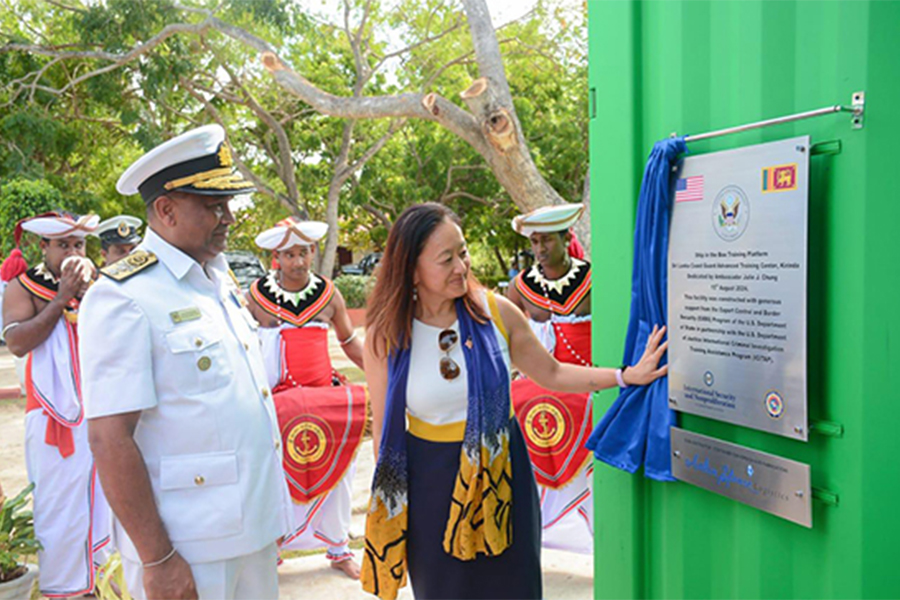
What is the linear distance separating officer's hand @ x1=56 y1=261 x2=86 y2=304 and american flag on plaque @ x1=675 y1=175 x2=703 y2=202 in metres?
3.55

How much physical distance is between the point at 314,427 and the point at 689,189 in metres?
3.34

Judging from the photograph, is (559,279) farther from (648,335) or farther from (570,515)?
(648,335)

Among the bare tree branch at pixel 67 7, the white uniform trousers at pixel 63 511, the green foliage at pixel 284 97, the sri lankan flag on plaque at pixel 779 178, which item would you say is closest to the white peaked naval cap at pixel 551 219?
the sri lankan flag on plaque at pixel 779 178

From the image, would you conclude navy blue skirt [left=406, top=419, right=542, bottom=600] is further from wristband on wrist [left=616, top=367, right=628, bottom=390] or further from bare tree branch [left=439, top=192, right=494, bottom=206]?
bare tree branch [left=439, top=192, right=494, bottom=206]

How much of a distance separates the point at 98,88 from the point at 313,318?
1157 centimetres

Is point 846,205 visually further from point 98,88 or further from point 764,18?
point 98,88

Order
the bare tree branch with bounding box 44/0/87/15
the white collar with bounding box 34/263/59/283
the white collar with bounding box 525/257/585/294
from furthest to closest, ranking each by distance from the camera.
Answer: the bare tree branch with bounding box 44/0/87/15 → the white collar with bounding box 525/257/585/294 → the white collar with bounding box 34/263/59/283

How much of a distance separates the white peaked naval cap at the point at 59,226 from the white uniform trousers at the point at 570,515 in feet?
11.0

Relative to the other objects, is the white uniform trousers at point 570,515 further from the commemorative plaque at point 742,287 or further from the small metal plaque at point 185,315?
the small metal plaque at point 185,315

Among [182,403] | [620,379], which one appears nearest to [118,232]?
[182,403]

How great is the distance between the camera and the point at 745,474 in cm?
198

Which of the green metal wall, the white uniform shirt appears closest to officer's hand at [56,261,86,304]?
the white uniform shirt

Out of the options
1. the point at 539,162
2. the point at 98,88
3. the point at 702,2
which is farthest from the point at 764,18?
the point at 539,162

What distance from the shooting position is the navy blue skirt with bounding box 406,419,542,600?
263 cm
